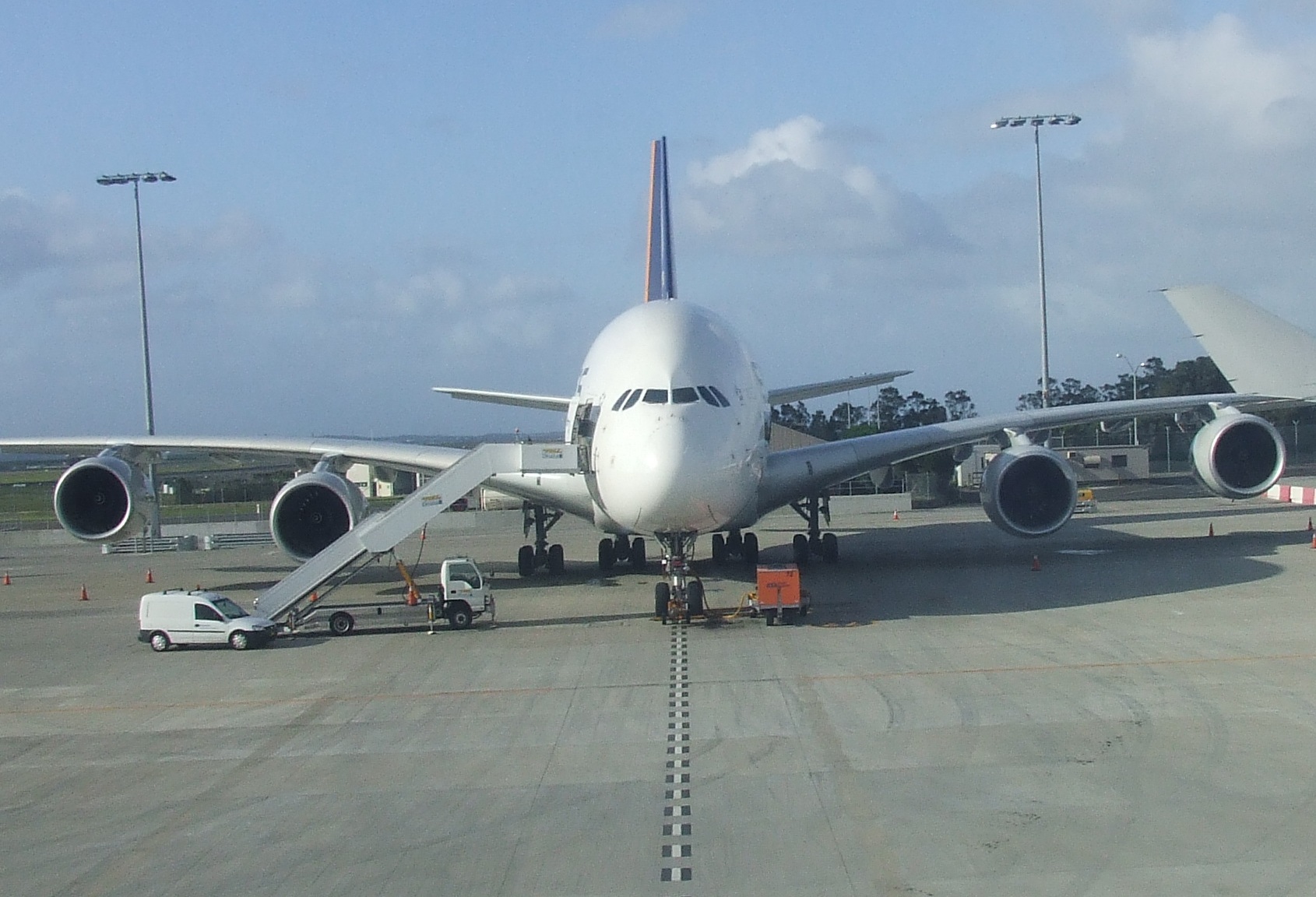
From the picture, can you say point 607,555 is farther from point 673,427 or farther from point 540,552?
point 673,427

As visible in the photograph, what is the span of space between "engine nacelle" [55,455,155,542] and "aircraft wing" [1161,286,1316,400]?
20487 mm

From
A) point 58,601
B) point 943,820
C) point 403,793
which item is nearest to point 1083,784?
point 943,820

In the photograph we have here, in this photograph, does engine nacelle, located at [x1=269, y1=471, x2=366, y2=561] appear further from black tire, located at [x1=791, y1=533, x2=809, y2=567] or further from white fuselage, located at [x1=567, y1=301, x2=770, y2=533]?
black tire, located at [x1=791, y1=533, x2=809, y2=567]

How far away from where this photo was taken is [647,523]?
18.3 m

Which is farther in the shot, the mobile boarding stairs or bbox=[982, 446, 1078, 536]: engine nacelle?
bbox=[982, 446, 1078, 536]: engine nacelle

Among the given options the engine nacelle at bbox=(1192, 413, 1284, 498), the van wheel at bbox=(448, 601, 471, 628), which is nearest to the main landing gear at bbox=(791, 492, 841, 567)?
the engine nacelle at bbox=(1192, 413, 1284, 498)

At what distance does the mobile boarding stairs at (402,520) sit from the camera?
19922mm

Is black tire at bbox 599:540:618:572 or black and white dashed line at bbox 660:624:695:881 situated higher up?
black tire at bbox 599:540:618:572

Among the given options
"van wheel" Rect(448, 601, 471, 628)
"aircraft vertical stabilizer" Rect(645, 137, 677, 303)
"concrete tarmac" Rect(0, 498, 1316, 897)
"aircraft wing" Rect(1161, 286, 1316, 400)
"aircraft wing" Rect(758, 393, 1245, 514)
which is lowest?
"concrete tarmac" Rect(0, 498, 1316, 897)

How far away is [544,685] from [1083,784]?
680cm

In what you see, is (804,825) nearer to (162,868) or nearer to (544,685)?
(162,868)

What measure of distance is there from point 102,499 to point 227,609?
28.4ft

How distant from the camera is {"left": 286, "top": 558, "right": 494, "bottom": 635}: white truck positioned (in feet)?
64.4

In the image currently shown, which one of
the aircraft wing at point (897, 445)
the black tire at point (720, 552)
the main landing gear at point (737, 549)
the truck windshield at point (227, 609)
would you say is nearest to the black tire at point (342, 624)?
the truck windshield at point (227, 609)
